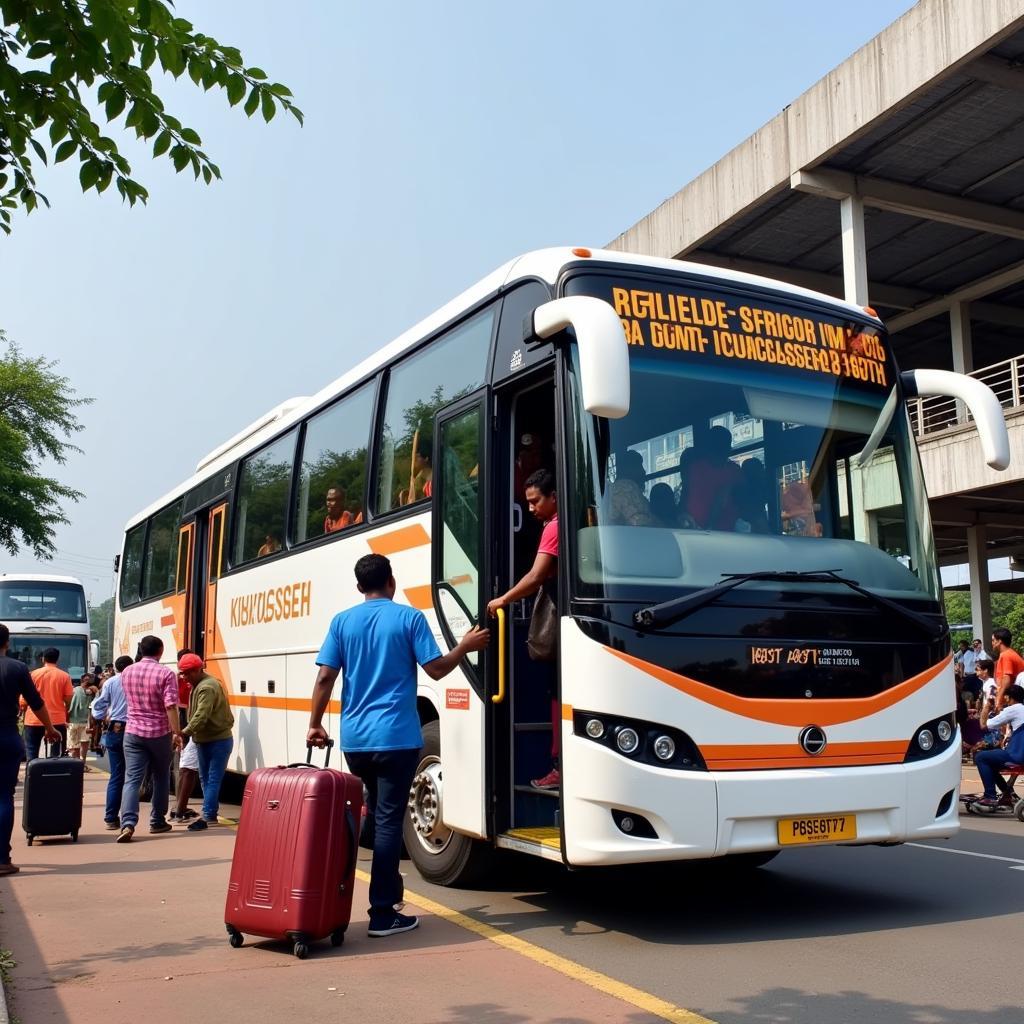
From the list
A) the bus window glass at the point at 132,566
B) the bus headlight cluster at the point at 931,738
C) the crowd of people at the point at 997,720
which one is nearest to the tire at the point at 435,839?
the bus headlight cluster at the point at 931,738

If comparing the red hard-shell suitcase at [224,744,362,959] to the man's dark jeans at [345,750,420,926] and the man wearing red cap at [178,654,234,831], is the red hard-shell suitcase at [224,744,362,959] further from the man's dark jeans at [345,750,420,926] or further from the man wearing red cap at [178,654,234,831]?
the man wearing red cap at [178,654,234,831]

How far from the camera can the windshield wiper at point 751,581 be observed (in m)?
6.06

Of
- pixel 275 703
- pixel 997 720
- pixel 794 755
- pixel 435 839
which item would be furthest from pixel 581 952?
pixel 997 720

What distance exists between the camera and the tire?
7441 millimetres

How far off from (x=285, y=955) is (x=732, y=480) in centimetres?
328

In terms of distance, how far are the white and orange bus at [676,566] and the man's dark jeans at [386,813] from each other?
22.9 inches

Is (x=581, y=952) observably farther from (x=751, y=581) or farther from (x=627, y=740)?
(x=751, y=581)

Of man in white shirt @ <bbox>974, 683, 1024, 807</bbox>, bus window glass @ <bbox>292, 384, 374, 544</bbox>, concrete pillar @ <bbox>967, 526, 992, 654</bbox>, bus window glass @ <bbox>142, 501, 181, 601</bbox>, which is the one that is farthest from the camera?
concrete pillar @ <bbox>967, 526, 992, 654</bbox>

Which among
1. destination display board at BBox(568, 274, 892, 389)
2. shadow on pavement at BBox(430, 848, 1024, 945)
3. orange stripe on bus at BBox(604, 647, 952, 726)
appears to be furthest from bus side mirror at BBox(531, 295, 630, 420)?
shadow on pavement at BBox(430, 848, 1024, 945)

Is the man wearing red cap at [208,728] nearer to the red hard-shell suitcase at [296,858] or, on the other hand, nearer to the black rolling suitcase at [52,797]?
the black rolling suitcase at [52,797]

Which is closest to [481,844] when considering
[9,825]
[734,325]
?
[734,325]

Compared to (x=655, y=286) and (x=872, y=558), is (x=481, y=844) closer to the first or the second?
(x=872, y=558)

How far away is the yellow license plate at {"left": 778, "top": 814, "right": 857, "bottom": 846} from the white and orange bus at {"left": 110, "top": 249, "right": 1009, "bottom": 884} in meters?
0.01

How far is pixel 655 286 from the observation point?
6.84 meters
